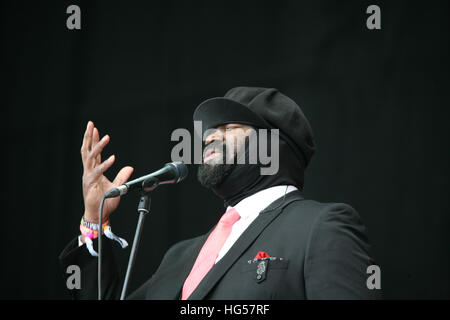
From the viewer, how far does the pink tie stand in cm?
213

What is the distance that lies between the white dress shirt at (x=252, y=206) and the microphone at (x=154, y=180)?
13.0 inches

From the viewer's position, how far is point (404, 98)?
3.07 meters

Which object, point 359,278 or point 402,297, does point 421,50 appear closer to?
point 402,297

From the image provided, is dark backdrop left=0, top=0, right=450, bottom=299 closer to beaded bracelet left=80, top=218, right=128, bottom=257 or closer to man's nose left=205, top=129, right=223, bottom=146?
man's nose left=205, top=129, right=223, bottom=146

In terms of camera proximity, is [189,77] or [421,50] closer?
[421,50]

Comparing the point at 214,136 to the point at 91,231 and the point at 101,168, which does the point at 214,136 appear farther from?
the point at 91,231

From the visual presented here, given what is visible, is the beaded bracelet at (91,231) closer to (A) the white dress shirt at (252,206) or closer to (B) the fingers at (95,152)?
(A) the white dress shirt at (252,206)

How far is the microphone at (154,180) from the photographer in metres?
1.92

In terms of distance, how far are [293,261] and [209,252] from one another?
406mm

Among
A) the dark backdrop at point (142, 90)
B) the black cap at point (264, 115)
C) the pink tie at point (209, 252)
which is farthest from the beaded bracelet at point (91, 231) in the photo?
the dark backdrop at point (142, 90)

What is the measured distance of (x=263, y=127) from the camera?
2340mm

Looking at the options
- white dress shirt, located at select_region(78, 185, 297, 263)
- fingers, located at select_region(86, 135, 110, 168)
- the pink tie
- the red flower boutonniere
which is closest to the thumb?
fingers, located at select_region(86, 135, 110, 168)
